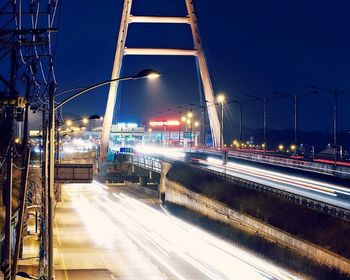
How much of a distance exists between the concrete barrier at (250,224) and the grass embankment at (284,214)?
369 mm

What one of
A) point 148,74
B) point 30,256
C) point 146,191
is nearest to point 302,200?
point 30,256

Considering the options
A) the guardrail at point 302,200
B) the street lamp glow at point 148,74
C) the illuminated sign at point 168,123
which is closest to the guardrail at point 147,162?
the guardrail at point 302,200

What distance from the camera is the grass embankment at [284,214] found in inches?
1156

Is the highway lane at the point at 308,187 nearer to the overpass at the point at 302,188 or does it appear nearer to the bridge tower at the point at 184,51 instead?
the overpass at the point at 302,188

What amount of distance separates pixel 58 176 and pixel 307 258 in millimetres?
12354

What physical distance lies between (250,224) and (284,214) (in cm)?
316

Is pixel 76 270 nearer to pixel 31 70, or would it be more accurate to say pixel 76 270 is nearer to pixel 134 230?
pixel 31 70

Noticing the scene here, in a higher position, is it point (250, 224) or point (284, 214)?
point (284, 214)

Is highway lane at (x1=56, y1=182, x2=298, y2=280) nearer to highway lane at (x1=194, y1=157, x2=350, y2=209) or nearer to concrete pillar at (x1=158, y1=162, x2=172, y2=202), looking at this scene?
concrete pillar at (x1=158, y1=162, x2=172, y2=202)

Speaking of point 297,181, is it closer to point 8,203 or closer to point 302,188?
point 302,188

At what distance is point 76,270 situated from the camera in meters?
30.8

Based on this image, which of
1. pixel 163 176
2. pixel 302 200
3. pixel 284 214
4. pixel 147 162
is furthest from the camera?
pixel 147 162

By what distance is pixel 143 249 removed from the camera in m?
38.5

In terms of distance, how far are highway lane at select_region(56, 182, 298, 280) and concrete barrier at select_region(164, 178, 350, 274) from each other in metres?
1.36
